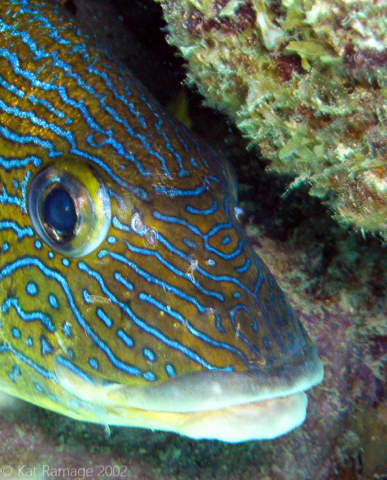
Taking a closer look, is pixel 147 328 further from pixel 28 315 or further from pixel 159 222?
pixel 28 315

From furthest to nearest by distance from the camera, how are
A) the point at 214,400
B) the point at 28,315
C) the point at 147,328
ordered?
the point at 28,315
the point at 147,328
the point at 214,400

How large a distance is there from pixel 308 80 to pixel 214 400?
1999mm

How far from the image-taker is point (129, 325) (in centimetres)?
214

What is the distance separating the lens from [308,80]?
2.71 metres

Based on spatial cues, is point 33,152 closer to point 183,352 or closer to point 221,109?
point 183,352

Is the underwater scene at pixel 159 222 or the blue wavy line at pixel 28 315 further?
the blue wavy line at pixel 28 315

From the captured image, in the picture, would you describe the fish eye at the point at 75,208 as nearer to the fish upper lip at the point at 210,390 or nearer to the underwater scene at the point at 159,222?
the underwater scene at the point at 159,222

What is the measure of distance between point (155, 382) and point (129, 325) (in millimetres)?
304

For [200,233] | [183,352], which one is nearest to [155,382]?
[183,352]

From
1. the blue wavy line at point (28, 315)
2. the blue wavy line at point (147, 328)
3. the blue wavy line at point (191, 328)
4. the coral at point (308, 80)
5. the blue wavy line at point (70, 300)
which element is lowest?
the blue wavy line at point (28, 315)

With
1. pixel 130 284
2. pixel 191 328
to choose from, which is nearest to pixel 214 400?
pixel 191 328

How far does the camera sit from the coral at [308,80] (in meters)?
2.38

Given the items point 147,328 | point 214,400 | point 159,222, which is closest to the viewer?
point 214,400

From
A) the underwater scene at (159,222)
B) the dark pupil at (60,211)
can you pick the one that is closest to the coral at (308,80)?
the underwater scene at (159,222)
